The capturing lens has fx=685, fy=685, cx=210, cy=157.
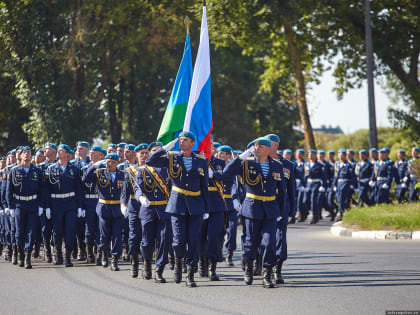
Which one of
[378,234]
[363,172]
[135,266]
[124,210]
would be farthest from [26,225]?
[363,172]

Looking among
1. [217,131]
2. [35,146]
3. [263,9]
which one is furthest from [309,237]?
[217,131]

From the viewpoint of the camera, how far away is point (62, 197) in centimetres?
1218

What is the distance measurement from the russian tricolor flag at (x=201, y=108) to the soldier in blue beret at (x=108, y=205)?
172 cm

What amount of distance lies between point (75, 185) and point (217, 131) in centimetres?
2895

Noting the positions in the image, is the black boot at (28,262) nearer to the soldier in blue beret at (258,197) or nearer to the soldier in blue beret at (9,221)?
the soldier in blue beret at (9,221)

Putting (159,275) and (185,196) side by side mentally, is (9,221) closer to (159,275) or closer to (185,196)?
(159,275)

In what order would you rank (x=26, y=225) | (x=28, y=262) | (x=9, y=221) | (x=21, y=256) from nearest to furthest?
1. (x=28, y=262)
2. (x=21, y=256)
3. (x=26, y=225)
4. (x=9, y=221)

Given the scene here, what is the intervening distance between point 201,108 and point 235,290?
11.0 ft

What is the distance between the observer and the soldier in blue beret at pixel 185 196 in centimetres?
945

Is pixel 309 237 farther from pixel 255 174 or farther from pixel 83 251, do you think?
pixel 255 174

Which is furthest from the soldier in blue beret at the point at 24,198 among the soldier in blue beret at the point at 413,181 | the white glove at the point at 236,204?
the soldier in blue beret at the point at 413,181

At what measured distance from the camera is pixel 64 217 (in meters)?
12.2

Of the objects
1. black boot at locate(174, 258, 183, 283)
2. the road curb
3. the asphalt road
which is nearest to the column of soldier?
black boot at locate(174, 258, 183, 283)

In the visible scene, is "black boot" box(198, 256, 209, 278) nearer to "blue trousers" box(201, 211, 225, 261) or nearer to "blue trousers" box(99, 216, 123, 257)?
"blue trousers" box(201, 211, 225, 261)
